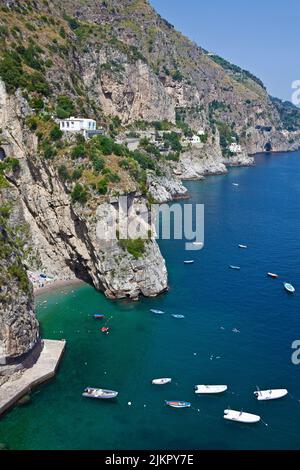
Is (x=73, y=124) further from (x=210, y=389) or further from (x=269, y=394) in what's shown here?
(x=269, y=394)

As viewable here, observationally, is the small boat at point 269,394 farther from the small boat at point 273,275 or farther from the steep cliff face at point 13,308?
the small boat at point 273,275

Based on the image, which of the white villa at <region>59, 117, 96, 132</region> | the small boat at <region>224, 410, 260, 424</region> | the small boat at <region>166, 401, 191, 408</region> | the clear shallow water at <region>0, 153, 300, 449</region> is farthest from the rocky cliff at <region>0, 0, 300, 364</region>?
the small boat at <region>224, 410, 260, 424</region>

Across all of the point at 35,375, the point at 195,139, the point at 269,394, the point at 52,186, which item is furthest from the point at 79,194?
the point at 195,139

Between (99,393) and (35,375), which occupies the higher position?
(35,375)

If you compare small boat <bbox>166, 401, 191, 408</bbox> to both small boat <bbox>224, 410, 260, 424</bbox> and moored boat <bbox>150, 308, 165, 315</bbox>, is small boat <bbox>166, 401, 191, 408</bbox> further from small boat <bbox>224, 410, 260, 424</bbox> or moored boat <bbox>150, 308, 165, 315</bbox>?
moored boat <bbox>150, 308, 165, 315</bbox>

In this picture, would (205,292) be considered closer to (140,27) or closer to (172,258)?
(172,258)

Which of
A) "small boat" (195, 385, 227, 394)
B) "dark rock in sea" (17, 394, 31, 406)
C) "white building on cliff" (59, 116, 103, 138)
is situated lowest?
"dark rock in sea" (17, 394, 31, 406)
